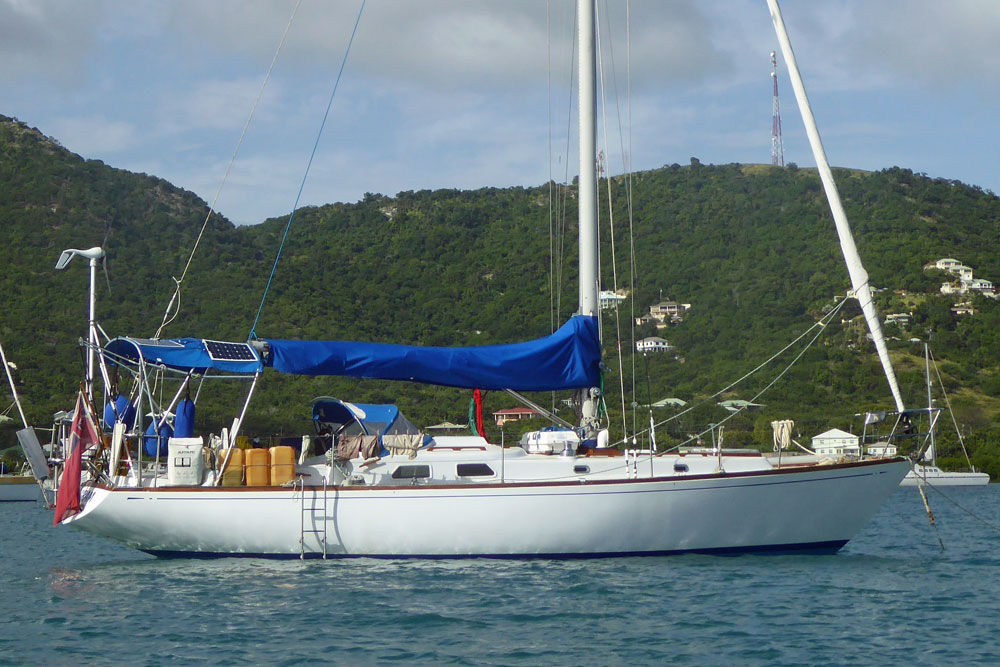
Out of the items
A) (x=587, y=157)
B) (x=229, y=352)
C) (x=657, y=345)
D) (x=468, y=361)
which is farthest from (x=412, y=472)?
(x=657, y=345)

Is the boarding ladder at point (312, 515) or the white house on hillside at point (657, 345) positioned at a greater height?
the white house on hillside at point (657, 345)

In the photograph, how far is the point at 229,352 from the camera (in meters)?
14.9

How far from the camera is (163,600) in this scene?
490 inches

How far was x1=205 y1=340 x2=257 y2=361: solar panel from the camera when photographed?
1474 cm

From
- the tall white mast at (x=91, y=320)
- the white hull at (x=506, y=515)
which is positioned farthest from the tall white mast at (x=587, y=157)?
the tall white mast at (x=91, y=320)

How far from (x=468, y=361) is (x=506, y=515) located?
2424mm

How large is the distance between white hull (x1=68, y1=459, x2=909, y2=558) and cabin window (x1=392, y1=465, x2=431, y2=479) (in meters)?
0.60

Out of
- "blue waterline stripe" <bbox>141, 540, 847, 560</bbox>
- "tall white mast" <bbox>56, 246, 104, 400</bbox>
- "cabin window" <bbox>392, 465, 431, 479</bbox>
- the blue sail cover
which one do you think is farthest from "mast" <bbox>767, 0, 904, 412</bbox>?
"tall white mast" <bbox>56, 246, 104, 400</bbox>

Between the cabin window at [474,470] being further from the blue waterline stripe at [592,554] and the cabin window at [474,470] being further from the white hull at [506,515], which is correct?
the blue waterline stripe at [592,554]

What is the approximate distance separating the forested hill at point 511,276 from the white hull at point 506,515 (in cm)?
2427

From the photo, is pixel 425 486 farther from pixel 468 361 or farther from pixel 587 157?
pixel 587 157

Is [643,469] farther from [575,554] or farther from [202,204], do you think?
[202,204]

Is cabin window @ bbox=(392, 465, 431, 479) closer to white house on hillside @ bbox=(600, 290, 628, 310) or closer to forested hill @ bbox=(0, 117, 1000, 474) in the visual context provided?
white house on hillside @ bbox=(600, 290, 628, 310)

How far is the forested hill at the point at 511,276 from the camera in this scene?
55.4 meters
